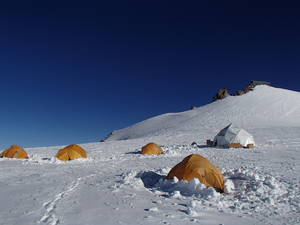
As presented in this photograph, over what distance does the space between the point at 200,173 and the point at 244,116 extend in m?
Answer: 40.3

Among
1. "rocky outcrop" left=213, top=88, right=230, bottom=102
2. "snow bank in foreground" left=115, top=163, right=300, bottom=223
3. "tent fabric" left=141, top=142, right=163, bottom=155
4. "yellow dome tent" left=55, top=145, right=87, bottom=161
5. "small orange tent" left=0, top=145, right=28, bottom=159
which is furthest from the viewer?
"rocky outcrop" left=213, top=88, right=230, bottom=102

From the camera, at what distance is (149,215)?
17.0 feet

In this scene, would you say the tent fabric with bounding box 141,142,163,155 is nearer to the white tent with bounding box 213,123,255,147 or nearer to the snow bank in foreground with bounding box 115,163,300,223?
the white tent with bounding box 213,123,255,147

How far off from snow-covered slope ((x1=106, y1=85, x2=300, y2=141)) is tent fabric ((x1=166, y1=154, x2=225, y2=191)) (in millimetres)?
24253

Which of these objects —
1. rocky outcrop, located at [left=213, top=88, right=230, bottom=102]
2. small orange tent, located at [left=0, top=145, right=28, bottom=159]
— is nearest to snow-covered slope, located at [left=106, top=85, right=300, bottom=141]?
rocky outcrop, located at [left=213, top=88, right=230, bottom=102]

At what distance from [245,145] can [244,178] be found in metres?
12.8

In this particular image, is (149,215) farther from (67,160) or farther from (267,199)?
(67,160)

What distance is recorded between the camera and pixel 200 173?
7.74m

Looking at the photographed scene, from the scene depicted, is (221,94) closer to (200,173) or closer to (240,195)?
(200,173)

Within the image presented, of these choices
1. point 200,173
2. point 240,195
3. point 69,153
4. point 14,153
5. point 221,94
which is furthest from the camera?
point 221,94

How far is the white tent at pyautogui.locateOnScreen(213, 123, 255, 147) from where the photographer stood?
19891 mm

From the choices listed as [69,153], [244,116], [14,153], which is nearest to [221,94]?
[244,116]

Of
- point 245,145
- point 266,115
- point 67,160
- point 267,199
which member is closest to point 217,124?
point 266,115

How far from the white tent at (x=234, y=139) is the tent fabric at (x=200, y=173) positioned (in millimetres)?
13137
